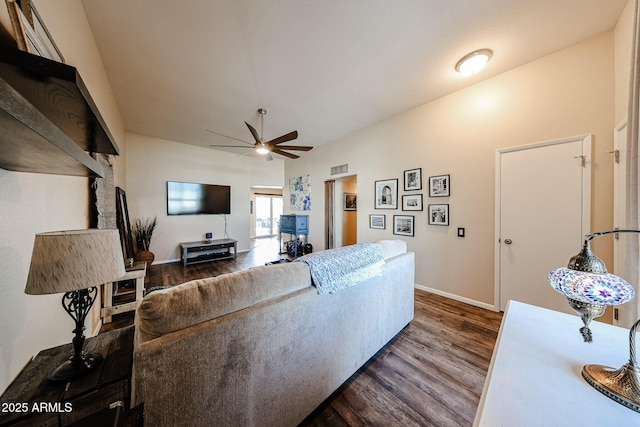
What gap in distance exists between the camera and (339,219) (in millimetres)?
4914

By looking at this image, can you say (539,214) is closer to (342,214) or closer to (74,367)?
(342,214)

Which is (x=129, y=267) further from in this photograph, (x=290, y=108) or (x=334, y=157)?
(x=334, y=157)

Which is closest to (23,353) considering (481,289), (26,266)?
(26,266)

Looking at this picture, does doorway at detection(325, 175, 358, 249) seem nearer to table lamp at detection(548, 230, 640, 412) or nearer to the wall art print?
the wall art print

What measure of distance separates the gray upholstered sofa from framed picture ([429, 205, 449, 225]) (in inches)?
84.5

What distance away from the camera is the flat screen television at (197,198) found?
189 inches

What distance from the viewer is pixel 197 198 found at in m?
5.10

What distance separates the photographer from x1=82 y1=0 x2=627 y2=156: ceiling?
1.68 metres

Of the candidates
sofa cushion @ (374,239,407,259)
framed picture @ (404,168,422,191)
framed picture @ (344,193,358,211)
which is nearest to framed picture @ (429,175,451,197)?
framed picture @ (404,168,422,191)

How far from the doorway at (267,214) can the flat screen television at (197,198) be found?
129 inches

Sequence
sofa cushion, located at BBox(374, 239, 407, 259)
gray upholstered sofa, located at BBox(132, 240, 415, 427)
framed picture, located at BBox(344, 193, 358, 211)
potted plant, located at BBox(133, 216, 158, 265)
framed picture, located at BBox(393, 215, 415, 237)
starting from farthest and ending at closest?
framed picture, located at BBox(344, 193, 358, 211) < potted plant, located at BBox(133, 216, 158, 265) < framed picture, located at BBox(393, 215, 415, 237) < sofa cushion, located at BBox(374, 239, 407, 259) < gray upholstered sofa, located at BBox(132, 240, 415, 427)

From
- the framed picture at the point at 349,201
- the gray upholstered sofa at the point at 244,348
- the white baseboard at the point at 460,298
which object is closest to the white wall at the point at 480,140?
the white baseboard at the point at 460,298

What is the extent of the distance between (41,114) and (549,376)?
1.65 metres

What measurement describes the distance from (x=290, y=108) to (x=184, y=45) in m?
1.50
